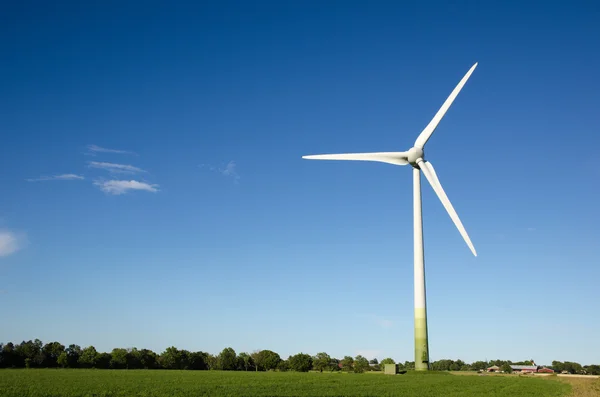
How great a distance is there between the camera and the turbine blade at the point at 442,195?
66.6 m

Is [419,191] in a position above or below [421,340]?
above

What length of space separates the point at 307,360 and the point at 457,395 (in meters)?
123

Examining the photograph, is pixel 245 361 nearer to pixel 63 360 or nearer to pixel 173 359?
pixel 173 359

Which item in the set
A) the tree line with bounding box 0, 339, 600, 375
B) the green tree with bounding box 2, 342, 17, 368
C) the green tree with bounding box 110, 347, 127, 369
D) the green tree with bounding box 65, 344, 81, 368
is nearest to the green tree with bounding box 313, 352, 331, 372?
the tree line with bounding box 0, 339, 600, 375

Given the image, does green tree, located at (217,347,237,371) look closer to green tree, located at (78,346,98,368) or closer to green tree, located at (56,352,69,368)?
green tree, located at (78,346,98,368)

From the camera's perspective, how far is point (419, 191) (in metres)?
75.8

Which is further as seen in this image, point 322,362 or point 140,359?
point 322,362

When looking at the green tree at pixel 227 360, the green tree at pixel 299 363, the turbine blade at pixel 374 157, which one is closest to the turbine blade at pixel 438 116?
the turbine blade at pixel 374 157

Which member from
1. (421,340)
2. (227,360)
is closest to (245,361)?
(227,360)

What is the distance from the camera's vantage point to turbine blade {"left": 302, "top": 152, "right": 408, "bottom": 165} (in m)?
75.1

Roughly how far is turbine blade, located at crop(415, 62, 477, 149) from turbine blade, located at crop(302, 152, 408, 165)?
3317 millimetres

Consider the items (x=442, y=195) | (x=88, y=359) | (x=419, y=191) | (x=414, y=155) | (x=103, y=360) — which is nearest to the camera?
(x=442, y=195)

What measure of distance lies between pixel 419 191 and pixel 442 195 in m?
5.74

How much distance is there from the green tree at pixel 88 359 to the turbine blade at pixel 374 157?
350 feet
